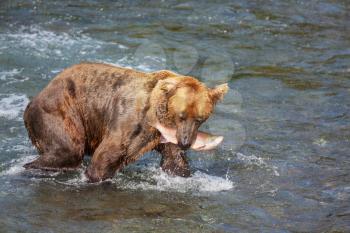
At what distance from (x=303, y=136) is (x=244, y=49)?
13.1 feet

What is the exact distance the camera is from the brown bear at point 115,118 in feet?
22.7

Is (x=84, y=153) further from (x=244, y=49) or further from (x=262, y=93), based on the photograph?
(x=244, y=49)

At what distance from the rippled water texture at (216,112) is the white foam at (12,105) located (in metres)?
0.03

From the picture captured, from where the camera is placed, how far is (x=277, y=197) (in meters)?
7.46

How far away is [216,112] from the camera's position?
10305mm

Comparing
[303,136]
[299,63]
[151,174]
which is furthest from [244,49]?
[151,174]

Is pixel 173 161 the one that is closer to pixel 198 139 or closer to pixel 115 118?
pixel 198 139

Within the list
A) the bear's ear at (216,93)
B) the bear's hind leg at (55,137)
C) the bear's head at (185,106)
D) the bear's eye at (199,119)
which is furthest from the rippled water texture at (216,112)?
the bear's ear at (216,93)

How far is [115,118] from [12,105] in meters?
2.84

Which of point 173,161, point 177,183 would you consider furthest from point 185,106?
point 177,183

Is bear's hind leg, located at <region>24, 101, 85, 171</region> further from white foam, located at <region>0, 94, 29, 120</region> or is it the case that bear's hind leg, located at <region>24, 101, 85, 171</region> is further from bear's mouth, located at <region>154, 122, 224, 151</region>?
white foam, located at <region>0, 94, 29, 120</region>

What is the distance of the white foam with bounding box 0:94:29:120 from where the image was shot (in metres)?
9.51

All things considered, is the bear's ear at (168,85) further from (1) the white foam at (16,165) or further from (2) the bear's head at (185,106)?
(1) the white foam at (16,165)

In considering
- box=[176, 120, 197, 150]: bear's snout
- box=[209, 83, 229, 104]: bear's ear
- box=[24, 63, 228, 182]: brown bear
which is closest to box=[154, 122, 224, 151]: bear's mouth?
box=[24, 63, 228, 182]: brown bear
